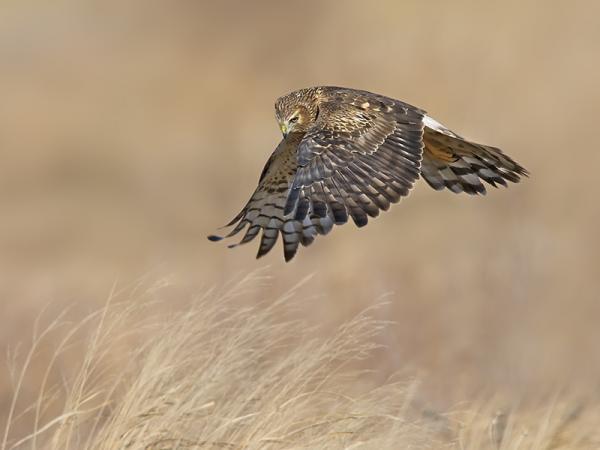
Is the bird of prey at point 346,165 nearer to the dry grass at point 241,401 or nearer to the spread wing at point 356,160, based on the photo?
the spread wing at point 356,160

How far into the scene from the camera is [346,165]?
242 inches

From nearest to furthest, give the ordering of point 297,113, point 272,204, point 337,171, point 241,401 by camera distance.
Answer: point 241,401, point 337,171, point 272,204, point 297,113

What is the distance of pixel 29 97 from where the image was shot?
65.3ft

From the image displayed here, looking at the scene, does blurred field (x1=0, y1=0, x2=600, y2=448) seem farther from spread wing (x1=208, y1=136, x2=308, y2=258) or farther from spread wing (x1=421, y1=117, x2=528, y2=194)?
spread wing (x1=421, y1=117, x2=528, y2=194)

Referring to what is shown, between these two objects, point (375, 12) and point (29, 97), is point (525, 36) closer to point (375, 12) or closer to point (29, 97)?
point (375, 12)

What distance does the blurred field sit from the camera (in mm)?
10648

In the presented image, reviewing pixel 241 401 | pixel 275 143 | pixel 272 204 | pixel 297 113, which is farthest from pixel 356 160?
pixel 275 143

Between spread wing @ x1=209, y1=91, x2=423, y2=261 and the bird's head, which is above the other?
the bird's head

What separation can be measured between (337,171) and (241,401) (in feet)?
3.90

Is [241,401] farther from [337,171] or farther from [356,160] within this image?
[356,160]

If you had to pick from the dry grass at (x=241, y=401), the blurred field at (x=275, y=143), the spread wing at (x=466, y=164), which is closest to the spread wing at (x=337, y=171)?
the spread wing at (x=466, y=164)

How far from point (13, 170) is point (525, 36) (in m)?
6.52

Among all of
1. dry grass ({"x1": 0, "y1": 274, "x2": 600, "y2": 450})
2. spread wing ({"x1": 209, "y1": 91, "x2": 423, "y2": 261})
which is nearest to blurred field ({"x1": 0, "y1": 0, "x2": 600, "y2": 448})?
dry grass ({"x1": 0, "y1": 274, "x2": 600, "y2": 450})

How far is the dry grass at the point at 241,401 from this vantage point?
16.7ft
